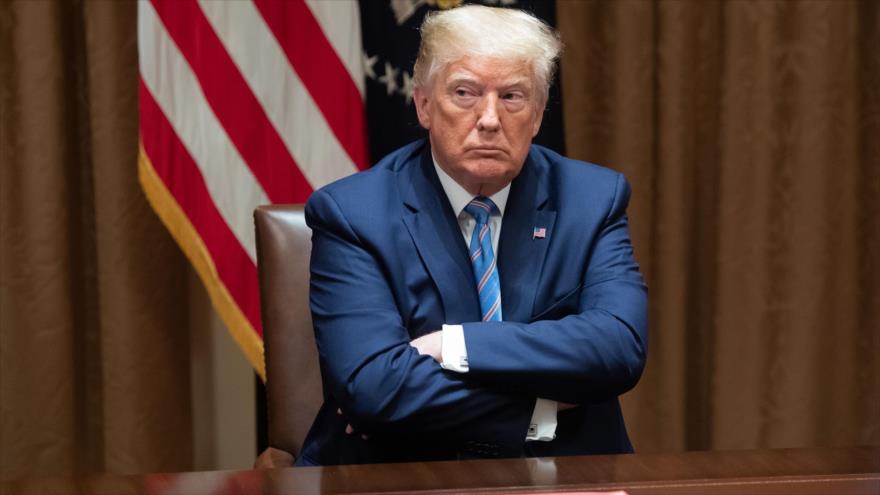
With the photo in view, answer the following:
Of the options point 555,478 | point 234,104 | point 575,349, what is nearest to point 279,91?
point 234,104

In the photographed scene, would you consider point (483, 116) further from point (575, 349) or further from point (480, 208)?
point (575, 349)

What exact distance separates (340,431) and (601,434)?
0.56 metres

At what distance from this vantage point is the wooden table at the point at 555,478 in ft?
5.35

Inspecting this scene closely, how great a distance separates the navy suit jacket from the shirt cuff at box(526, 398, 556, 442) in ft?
0.10

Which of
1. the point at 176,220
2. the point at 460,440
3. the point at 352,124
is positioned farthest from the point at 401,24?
the point at 460,440

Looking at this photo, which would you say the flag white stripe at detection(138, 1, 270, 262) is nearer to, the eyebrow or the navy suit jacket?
the navy suit jacket

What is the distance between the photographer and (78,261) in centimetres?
357

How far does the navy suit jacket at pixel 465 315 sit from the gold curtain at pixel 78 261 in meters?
1.30

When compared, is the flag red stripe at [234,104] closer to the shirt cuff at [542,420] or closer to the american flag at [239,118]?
the american flag at [239,118]

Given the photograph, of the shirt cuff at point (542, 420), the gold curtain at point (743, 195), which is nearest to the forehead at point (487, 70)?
the shirt cuff at point (542, 420)

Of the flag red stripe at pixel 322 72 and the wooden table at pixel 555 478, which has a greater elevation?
the flag red stripe at pixel 322 72

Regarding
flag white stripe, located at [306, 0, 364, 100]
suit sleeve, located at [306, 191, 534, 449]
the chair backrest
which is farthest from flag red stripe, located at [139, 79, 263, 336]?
suit sleeve, located at [306, 191, 534, 449]

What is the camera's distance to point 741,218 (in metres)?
3.68

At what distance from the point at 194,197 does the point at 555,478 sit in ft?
6.08
